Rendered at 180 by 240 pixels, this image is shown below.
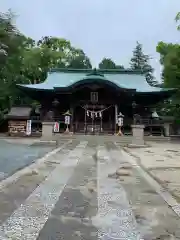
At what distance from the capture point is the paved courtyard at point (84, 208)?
12.6ft

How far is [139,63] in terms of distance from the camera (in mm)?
55469

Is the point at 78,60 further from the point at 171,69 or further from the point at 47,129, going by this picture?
the point at 47,129

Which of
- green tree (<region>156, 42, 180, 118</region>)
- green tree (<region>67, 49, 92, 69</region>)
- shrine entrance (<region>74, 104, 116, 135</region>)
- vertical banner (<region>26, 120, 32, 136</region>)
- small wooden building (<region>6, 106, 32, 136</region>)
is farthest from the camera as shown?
green tree (<region>67, 49, 92, 69</region>)

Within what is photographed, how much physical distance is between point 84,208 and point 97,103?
24532mm

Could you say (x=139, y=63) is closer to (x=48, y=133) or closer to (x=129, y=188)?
(x=48, y=133)

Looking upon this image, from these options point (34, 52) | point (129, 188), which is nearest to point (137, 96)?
point (34, 52)

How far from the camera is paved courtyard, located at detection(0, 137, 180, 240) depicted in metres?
3.84

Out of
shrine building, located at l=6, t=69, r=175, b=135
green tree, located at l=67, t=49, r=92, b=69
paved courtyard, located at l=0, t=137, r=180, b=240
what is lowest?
paved courtyard, located at l=0, t=137, r=180, b=240

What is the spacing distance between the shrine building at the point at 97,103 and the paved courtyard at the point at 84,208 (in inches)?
786

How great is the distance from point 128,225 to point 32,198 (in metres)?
2.05

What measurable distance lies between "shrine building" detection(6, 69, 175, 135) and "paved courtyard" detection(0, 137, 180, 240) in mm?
19973

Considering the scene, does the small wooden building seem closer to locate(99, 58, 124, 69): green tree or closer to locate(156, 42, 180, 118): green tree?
locate(156, 42, 180, 118): green tree

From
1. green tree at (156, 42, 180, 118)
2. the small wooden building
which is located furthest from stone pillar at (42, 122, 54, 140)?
green tree at (156, 42, 180, 118)

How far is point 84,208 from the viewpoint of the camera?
498 cm
